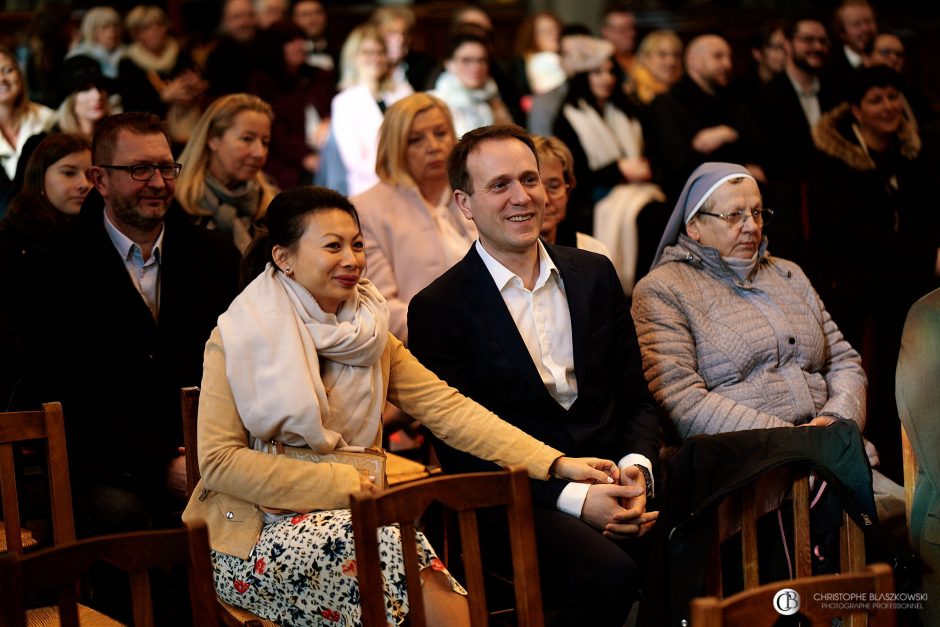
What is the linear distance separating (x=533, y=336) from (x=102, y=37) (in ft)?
13.4

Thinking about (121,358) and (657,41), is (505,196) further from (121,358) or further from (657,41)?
(657,41)

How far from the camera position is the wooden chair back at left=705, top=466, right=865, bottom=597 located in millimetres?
2336

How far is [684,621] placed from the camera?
2.22 meters

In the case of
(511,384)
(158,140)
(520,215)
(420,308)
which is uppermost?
(158,140)

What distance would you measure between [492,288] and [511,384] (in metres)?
0.25

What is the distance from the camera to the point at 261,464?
2.41 meters

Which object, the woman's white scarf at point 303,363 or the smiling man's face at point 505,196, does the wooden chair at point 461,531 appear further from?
the smiling man's face at point 505,196

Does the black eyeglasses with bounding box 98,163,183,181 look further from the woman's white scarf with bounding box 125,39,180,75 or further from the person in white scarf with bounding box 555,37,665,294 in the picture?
the woman's white scarf with bounding box 125,39,180,75

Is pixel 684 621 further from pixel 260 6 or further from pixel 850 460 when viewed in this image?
pixel 260 6

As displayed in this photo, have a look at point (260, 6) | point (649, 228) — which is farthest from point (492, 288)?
point (260, 6)

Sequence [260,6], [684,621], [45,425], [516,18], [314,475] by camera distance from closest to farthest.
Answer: [684,621] < [314,475] < [45,425] < [260,6] < [516,18]

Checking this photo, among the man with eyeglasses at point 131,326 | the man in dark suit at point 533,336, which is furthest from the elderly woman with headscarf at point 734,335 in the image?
the man with eyeglasses at point 131,326

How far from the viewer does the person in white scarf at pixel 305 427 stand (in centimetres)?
236

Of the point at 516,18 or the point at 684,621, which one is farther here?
the point at 516,18
